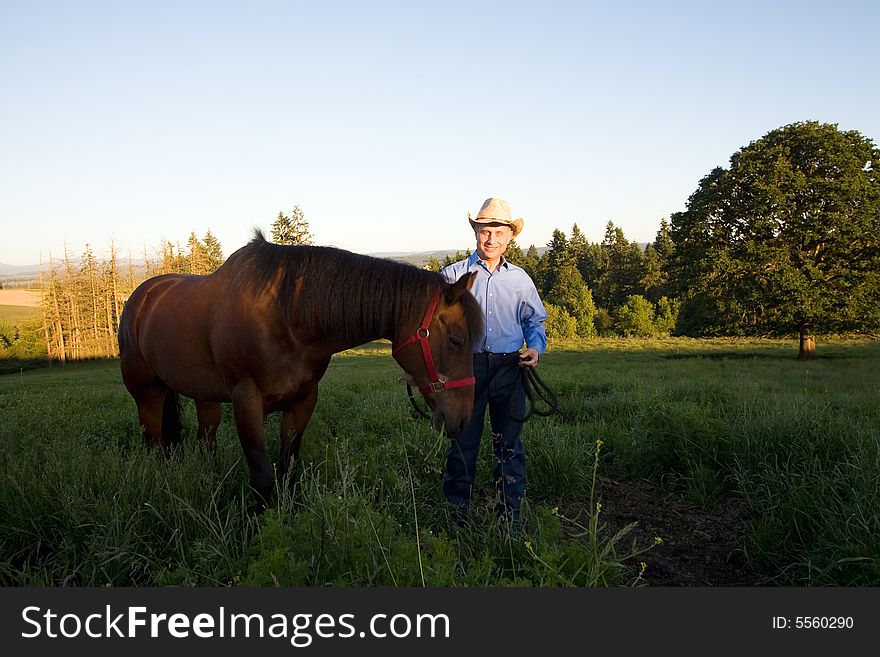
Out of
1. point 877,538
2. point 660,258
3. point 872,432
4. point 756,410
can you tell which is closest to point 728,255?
point 756,410

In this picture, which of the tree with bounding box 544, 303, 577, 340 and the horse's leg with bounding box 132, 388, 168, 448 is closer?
the horse's leg with bounding box 132, 388, 168, 448

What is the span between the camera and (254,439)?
3639 mm

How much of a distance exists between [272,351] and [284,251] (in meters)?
0.70

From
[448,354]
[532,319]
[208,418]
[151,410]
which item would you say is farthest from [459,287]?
[151,410]

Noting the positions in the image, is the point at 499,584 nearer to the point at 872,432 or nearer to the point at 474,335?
→ the point at 474,335

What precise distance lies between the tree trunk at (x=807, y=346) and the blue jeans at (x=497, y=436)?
2044 cm

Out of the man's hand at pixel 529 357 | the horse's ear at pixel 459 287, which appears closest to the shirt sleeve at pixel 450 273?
the horse's ear at pixel 459 287

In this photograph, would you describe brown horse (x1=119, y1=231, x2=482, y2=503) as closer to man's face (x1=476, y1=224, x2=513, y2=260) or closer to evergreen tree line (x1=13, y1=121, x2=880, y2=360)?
man's face (x1=476, y1=224, x2=513, y2=260)

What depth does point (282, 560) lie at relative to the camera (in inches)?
89.0

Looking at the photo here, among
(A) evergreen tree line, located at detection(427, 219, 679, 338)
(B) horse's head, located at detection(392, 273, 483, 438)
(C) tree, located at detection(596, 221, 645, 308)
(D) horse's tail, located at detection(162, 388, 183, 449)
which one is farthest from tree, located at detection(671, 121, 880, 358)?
(C) tree, located at detection(596, 221, 645, 308)

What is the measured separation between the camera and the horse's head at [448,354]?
10.7 ft

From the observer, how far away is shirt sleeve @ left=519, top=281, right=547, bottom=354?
3879 mm

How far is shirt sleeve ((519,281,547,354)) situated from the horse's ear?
75 cm

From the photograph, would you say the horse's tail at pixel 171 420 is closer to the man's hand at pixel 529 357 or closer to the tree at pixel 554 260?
the man's hand at pixel 529 357
